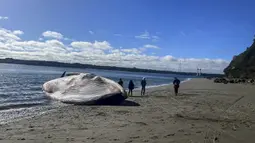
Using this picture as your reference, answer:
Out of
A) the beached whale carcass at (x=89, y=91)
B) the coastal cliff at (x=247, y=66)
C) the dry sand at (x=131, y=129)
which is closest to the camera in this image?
the dry sand at (x=131, y=129)

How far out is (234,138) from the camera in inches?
356

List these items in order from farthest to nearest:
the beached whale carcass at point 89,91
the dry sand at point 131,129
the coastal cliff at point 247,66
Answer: the coastal cliff at point 247,66 → the beached whale carcass at point 89,91 → the dry sand at point 131,129

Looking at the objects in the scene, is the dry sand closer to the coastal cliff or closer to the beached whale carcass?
the beached whale carcass

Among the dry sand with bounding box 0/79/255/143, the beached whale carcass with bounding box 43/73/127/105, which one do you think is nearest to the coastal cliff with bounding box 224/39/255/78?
the beached whale carcass with bounding box 43/73/127/105

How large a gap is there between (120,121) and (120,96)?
6461 mm

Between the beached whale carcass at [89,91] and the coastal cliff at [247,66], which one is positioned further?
the coastal cliff at [247,66]

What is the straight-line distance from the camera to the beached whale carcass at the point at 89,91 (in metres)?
18.1

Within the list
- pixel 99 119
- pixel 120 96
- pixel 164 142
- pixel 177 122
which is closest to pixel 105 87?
pixel 120 96

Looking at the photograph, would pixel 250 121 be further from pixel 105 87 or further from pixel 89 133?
pixel 105 87

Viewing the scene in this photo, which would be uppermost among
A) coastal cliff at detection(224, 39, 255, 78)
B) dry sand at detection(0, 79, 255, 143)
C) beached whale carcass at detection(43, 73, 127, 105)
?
coastal cliff at detection(224, 39, 255, 78)

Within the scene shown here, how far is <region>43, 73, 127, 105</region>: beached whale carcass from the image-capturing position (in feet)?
59.3

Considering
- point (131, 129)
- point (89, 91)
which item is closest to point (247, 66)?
point (89, 91)

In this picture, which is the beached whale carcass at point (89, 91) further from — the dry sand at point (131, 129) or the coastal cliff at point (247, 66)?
the coastal cliff at point (247, 66)

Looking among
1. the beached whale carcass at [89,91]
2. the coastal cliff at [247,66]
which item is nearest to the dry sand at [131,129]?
the beached whale carcass at [89,91]
